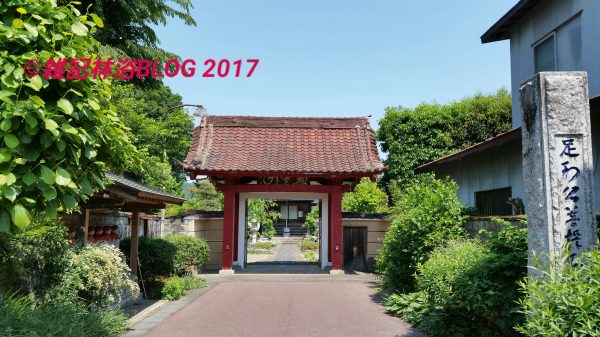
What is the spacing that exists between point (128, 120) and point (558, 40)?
14750 mm

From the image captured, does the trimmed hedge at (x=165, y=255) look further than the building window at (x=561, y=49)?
Yes

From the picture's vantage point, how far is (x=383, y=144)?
2441 cm

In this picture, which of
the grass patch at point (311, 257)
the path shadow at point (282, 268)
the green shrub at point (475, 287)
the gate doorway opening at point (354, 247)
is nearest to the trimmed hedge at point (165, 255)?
the path shadow at point (282, 268)

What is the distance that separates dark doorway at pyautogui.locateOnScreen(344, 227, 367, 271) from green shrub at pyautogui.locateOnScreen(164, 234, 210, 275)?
16.9 feet

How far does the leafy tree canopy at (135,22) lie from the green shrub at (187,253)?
5.40 meters

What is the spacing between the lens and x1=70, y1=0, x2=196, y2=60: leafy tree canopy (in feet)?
38.1

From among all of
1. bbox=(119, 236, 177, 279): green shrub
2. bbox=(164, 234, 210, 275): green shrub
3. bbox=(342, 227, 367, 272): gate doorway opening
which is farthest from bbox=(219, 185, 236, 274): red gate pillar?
bbox=(342, 227, 367, 272): gate doorway opening

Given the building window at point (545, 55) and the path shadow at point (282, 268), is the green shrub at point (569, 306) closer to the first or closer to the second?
the building window at point (545, 55)

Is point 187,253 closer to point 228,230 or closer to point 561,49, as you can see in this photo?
point 228,230

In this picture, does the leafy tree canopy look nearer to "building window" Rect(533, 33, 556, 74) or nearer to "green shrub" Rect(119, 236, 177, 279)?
"green shrub" Rect(119, 236, 177, 279)

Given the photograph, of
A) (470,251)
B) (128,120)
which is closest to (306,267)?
(128,120)

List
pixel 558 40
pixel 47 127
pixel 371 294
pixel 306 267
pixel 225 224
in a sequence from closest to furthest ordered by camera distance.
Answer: pixel 47 127 → pixel 558 40 → pixel 371 294 → pixel 225 224 → pixel 306 267

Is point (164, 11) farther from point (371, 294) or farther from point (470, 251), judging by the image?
point (470, 251)

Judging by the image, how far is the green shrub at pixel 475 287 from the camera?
5445 millimetres
